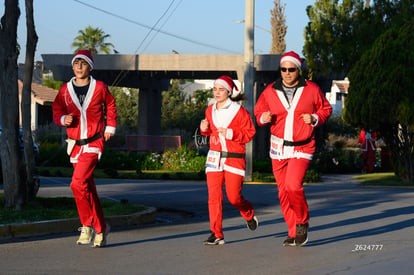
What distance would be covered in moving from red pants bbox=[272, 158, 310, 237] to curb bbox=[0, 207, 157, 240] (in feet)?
10.1

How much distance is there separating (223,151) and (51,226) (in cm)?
267

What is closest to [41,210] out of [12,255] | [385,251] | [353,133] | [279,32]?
[12,255]

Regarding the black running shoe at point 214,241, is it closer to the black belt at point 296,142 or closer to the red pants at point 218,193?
the red pants at point 218,193

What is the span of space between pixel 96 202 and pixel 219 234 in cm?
140

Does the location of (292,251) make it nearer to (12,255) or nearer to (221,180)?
(221,180)

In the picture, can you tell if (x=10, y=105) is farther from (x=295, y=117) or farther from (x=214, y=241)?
(x=295, y=117)

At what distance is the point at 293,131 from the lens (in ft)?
30.5

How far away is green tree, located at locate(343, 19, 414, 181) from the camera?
69.8 feet

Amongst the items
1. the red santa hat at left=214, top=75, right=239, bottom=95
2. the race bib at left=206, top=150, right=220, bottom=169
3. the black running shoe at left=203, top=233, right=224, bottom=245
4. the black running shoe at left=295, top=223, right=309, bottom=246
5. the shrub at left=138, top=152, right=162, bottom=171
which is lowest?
the shrub at left=138, top=152, right=162, bottom=171

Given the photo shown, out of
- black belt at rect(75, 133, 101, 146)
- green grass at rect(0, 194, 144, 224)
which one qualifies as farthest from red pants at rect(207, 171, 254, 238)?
green grass at rect(0, 194, 144, 224)

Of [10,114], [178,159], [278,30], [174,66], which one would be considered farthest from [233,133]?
[278,30]

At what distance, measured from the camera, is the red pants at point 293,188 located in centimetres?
916

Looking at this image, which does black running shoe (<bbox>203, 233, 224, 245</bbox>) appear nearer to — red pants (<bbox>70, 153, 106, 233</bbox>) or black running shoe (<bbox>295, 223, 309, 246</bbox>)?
black running shoe (<bbox>295, 223, 309, 246</bbox>)

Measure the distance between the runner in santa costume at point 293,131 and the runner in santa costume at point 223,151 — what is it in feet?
0.94
